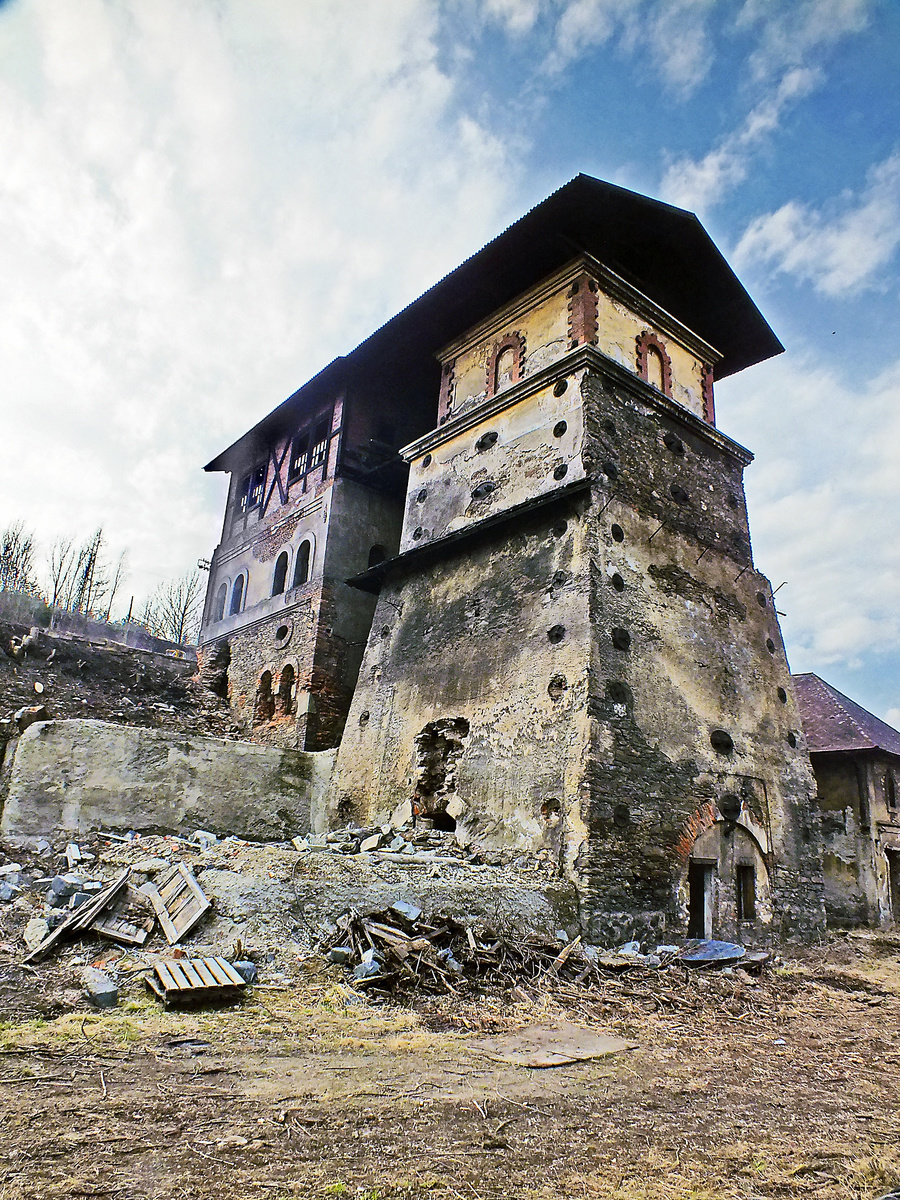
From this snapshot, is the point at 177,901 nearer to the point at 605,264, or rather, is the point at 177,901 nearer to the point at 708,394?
the point at 605,264

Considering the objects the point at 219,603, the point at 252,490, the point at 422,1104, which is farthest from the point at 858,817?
the point at 252,490

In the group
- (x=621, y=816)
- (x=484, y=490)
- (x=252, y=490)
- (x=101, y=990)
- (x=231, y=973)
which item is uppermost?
(x=252, y=490)

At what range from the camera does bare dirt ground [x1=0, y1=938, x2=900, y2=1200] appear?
3.39m

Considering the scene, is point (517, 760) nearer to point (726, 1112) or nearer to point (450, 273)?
point (726, 1112)

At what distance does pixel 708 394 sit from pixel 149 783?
43.7 feet

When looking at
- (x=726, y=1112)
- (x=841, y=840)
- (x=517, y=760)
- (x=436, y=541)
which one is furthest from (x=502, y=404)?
(x=841, y=840)

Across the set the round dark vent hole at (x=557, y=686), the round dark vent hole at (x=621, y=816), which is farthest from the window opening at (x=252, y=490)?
the round dark vent hole at (x=621, y=816)

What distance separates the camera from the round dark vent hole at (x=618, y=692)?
10.8m

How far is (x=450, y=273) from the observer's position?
601 inches

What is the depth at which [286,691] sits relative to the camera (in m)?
17.6

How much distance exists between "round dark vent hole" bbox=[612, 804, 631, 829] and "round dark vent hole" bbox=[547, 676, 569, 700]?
1747 mm

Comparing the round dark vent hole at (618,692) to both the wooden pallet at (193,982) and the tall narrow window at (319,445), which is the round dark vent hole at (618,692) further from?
the tall narrow window at (319,445)

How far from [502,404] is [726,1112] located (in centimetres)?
1193

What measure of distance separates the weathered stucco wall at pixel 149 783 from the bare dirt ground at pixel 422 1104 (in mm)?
4644
